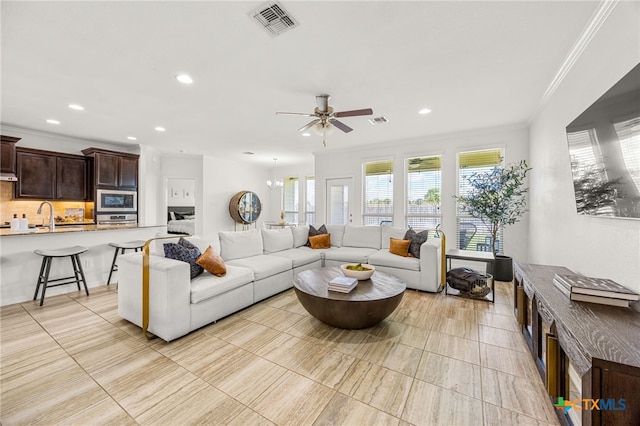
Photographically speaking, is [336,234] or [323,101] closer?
[323,101]

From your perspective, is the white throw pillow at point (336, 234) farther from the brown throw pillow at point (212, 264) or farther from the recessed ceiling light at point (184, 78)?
the recessed ceiling light at point (184, 78)

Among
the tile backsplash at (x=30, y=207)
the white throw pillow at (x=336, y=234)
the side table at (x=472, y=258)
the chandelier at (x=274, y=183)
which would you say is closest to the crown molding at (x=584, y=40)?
the side table at (x=472, y=258)

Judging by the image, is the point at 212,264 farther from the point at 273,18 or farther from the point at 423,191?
the point at 423,191

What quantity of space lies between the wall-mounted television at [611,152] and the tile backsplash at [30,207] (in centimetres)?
758

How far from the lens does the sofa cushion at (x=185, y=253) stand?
271 cm

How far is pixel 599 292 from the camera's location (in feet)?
5.13

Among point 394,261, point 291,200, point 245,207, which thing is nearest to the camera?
Answer: point 394,261

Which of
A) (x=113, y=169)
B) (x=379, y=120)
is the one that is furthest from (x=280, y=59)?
(x=113, y=169)

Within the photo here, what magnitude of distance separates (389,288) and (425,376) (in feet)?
2.87

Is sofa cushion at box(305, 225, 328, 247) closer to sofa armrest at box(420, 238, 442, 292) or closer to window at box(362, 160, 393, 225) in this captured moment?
window at box(362, 160, 393, 225)

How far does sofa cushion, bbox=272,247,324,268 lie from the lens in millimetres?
4039

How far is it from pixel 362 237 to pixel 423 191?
176 centimetres

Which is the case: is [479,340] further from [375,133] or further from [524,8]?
[375,133]

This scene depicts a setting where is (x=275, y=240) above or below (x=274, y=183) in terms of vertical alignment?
below
